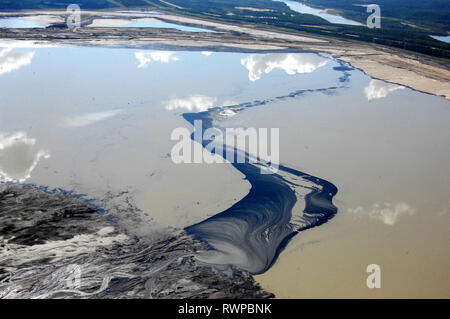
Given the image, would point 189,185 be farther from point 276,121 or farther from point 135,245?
point 276,121

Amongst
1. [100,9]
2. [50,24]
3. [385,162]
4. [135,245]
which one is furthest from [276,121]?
A: [100,9]

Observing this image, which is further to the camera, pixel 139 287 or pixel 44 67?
pixel 44 67
